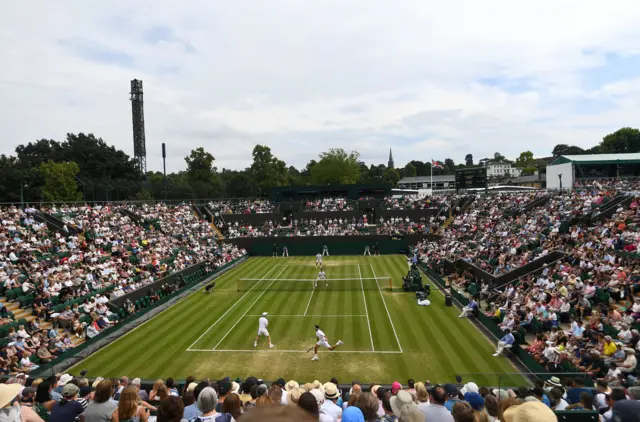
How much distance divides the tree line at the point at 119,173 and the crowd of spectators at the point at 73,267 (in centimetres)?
993

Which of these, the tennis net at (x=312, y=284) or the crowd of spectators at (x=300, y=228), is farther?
the crowd of spectators at (x=300, y=228)

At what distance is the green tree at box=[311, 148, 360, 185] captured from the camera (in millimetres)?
102938

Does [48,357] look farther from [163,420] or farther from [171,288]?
[163,420]

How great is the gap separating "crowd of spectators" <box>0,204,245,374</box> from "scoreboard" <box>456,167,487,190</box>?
1083 inches

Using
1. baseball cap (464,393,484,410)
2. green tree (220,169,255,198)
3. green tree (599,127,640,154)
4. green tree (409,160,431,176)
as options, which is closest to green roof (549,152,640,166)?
green tree (599,127,640,154)

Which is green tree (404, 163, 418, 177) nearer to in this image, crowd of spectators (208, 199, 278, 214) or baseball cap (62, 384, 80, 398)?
crowd of spectators (208, 199, 278, 214)

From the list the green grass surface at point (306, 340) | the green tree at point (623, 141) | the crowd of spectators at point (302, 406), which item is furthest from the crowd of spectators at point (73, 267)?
the green tree at point (623, 141)

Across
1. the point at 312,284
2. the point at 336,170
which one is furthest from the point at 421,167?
the point at 312,284

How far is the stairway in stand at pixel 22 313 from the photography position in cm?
1780

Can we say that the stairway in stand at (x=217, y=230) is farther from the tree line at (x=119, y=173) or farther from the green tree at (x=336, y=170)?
the green tree at (x=336, y=170)

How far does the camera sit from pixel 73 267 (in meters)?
23.1

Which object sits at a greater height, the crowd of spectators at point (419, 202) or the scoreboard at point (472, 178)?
the scoreboard at point (472, 178)

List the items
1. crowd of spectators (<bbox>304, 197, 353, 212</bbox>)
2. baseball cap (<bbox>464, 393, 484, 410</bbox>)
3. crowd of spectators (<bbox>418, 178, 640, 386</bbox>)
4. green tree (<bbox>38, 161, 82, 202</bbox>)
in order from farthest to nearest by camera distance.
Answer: crowd of spectators (<bbox>304, 197, 353, 212</bbox>), green tree (<bbox>38, 161, 82, 202</bbox>), crowd of spectators (<bbox>418, 178, 640, 386</bbox>), baseball cap (<bbox>464, 393, 484, 410</bbox>)

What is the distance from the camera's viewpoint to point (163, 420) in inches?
166
